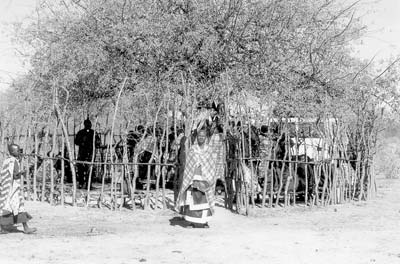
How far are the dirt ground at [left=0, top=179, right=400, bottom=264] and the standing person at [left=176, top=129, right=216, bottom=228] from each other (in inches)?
9.9

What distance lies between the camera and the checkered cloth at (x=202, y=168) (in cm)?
834

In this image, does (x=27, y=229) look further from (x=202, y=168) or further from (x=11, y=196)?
(x=202, y=168)

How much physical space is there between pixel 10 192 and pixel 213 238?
108 inches

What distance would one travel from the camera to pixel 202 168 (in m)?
8.37

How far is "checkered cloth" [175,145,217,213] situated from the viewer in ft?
27.4

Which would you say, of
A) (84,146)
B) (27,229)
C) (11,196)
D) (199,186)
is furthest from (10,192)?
(84,146)

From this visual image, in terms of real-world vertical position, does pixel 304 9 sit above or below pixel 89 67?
above

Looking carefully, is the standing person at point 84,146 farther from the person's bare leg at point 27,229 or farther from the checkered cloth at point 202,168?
the person's bare leg at point 27,229

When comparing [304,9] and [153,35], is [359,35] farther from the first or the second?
[153,35]

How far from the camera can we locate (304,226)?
28.1 ft

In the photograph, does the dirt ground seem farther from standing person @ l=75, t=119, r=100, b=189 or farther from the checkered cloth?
standing person @ l=75, t=119, r=100, b=189

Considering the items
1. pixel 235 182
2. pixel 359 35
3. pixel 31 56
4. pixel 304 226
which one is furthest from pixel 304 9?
pixel 31 56

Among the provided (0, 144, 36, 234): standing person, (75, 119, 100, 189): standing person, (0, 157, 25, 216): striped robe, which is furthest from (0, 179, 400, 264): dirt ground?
(75, 119, 100, 189): standing person

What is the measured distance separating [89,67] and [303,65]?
470cm
